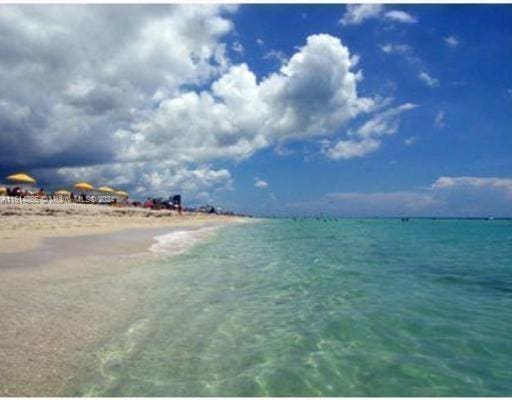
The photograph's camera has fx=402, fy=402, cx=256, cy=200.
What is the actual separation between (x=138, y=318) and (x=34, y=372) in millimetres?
3364

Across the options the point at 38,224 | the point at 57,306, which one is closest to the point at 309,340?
the point at 57,306

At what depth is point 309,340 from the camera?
27.4ft

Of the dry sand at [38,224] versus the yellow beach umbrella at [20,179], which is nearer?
the dry sand at [38,224]

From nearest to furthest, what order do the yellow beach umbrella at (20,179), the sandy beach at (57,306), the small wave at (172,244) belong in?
the sandy beach at (57,306) < the small wave at (172,244) < the yellow beach umbrella at (20,179)

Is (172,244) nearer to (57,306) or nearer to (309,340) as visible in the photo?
(57,306)

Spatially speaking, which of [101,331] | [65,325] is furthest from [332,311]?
[65,325]

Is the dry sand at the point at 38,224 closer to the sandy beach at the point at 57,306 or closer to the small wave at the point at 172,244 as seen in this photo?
the sandy beach at the point at 57,306

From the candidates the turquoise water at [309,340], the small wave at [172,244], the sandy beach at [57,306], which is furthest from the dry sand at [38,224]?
the turquoise water at [309,340]

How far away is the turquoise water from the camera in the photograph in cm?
619

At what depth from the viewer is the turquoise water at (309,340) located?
6188mm

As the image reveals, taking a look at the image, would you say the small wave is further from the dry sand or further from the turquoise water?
the turquoise water

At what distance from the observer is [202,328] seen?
8789 millimetres

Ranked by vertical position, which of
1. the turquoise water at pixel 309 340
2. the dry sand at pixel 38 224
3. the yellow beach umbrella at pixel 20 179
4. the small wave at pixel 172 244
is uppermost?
the yellow beach umbrella at pixel 20 179

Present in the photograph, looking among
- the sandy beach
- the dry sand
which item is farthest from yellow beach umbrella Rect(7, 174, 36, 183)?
the sandy beach
